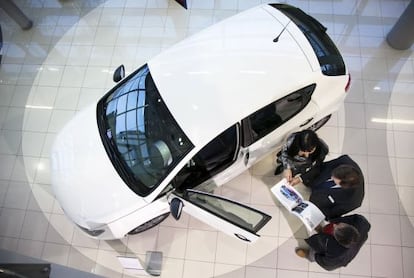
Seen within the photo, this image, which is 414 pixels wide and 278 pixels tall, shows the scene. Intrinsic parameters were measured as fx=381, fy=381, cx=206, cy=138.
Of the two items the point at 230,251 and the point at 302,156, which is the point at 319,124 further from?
the point at 230,251

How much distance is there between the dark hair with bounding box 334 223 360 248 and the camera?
10.9 ft

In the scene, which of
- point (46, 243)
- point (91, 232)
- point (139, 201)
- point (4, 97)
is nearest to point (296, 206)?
point (139, 201)

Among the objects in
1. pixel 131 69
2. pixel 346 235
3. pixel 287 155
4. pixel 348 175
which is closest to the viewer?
pixel 346 235

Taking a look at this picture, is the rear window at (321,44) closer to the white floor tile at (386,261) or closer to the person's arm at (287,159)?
the person's arm at (287,159)

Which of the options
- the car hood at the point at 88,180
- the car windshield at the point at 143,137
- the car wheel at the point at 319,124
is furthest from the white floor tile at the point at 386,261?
the car hood at the point at 88,180

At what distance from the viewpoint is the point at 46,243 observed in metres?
4.64

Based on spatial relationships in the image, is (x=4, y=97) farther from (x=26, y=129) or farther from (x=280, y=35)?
(x=280, y=35)

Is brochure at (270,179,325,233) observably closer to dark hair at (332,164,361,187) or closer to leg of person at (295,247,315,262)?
leg of person at (295,247,315,262)

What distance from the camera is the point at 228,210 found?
11.7 feet

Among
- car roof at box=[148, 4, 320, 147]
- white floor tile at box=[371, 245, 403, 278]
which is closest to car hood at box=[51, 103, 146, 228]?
car roof at box=[148, 4, 320, 147]

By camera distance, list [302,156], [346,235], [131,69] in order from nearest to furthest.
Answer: [346,235] < [302,156] < [131,69]

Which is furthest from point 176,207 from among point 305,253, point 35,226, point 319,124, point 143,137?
point 35,226

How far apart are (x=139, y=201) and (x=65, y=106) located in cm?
243

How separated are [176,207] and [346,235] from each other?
1.54 m
